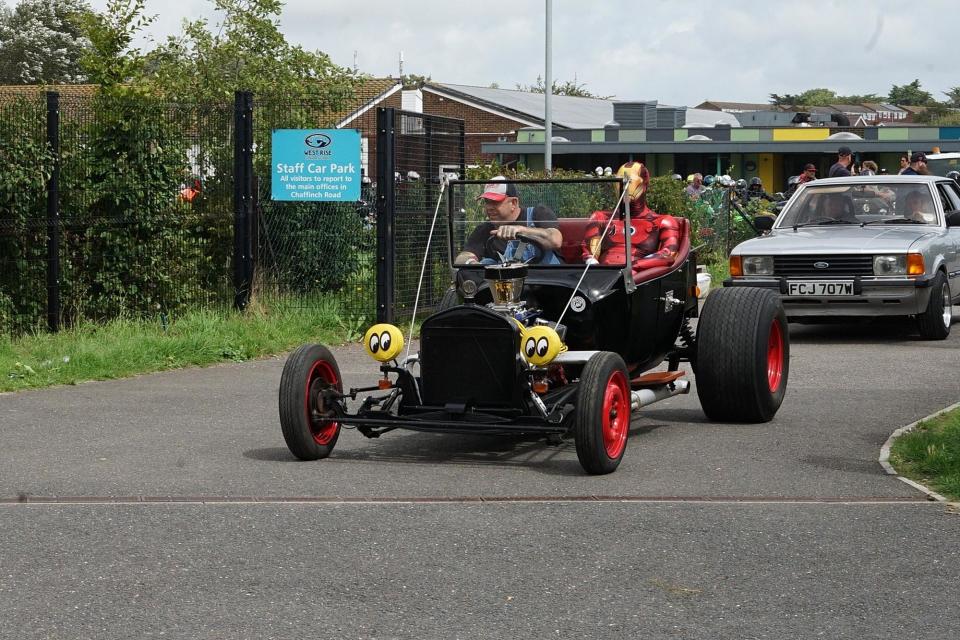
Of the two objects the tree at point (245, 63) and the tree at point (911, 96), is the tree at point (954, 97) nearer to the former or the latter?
the tree at point (911, 96)

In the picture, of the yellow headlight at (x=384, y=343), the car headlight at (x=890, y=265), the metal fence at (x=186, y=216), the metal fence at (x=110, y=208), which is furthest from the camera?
the car headlight at (x=890, y=265)

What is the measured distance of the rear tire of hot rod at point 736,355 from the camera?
9156mm

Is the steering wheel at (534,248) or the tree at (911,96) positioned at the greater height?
the tree at (911,96)

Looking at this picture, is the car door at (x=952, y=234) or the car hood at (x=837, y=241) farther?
the car door at (x=952, y=234)

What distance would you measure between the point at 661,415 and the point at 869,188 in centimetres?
618

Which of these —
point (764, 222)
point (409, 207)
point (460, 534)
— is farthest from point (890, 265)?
point (460, 534)

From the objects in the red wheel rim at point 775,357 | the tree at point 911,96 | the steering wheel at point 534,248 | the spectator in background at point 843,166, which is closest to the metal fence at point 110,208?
the steering wheel at point 534,248

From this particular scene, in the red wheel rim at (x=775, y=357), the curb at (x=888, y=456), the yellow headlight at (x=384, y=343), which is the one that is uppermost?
the yellow headlight at (x=384, y=343)

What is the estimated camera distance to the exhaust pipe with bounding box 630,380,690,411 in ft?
28.3

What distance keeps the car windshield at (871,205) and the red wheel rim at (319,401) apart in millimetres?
8203

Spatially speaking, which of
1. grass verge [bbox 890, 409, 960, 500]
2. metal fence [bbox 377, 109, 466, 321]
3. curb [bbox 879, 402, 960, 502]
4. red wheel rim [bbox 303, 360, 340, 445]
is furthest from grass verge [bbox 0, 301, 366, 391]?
grass verge [bbox 890, 409, 960, 500]

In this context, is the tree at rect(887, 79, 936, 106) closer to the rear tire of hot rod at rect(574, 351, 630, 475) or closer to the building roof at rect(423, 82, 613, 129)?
the building roof at rect(423, 82, 613, 129)

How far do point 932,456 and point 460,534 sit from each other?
2.95 metres

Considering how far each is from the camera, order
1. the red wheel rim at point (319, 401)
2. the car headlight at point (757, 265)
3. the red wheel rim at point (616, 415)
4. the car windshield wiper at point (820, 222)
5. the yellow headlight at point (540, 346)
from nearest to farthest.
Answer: the yellow headlight at point (540, 346) < the red wheel rim at point (616, 415) < the red wheel rim at point (319, 401) < the car headlight at point (757, 265) < the car windshield wiper at point (820, 222)
